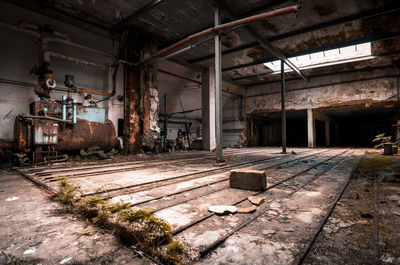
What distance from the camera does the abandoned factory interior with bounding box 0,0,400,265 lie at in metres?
1.32

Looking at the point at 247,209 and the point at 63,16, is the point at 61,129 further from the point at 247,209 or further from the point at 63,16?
the point at 247,209

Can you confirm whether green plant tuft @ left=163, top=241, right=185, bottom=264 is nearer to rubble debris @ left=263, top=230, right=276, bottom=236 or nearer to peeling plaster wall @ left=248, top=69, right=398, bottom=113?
rubble debris @ left=263, top=230, right=276, bottom=236

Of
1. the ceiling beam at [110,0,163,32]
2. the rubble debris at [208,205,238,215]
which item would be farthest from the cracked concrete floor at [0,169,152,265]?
the ceiling beam at [110,0,163,32]

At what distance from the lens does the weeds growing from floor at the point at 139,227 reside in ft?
3.83

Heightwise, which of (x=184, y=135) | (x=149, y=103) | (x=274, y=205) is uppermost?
(x=149, y=103)

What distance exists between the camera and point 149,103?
25.4ft

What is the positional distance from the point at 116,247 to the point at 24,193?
2.08 metres

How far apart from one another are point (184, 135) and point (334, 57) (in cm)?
911

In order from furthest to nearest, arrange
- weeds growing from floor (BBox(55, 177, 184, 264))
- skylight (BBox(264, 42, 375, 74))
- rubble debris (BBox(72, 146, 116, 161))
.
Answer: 1. skylight (BBox(264, 42, 375, 74))
2. rubble debris (BBox(72, 146, 116, 161))
3. weeds growing from floor (BBox(55, 177, 184, 264))

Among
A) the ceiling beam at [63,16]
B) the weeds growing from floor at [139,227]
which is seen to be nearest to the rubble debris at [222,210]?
the weeds growing from floor at [139,227]

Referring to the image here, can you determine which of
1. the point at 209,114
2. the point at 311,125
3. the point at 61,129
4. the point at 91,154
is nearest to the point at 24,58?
the point at 61,129

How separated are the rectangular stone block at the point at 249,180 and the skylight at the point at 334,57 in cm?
975

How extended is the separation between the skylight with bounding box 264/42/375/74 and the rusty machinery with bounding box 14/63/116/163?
9.04m

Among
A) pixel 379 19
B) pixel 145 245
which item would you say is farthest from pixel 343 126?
pixel 145 245
